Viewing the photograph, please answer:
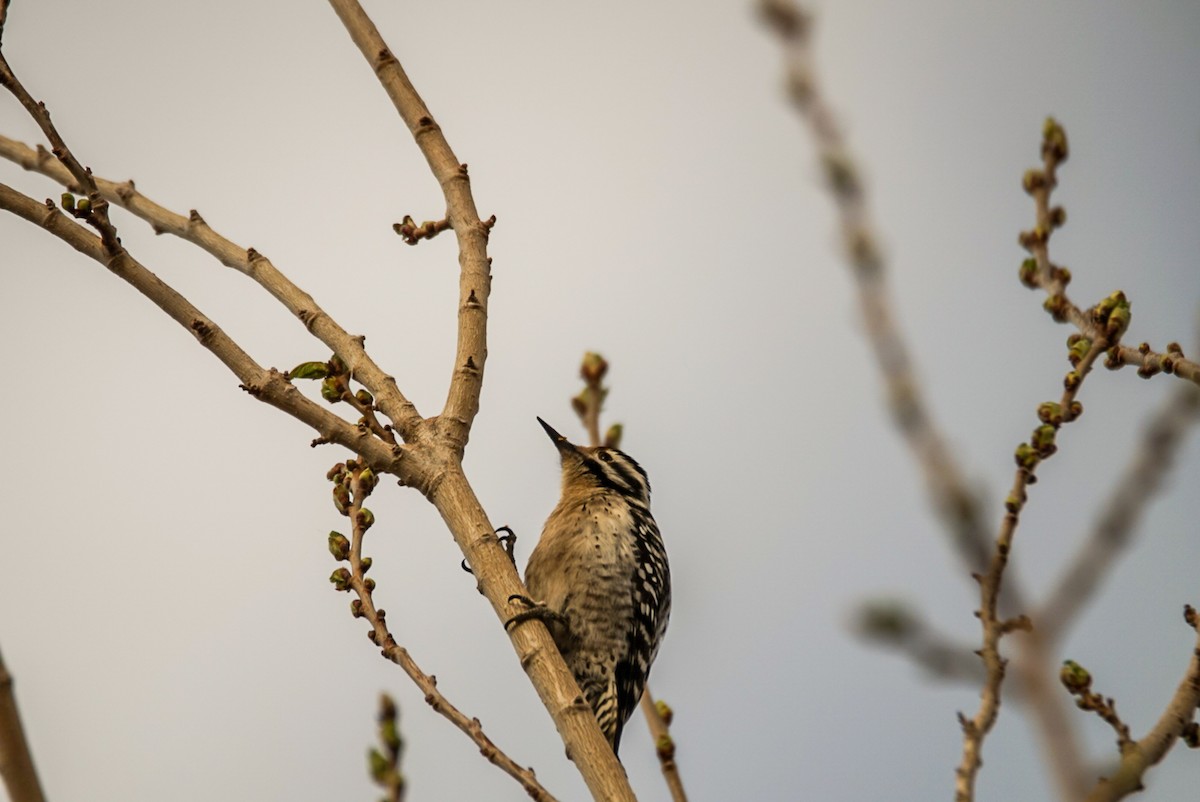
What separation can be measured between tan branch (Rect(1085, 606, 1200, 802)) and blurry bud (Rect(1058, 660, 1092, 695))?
64cm

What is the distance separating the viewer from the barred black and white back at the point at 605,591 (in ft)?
17.3

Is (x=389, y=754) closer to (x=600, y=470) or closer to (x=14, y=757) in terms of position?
(x=14, y=757)

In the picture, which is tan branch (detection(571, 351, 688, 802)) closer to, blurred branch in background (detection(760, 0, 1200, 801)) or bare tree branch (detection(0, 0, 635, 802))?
bare tree branch (detection(0, 0, 635, 802))

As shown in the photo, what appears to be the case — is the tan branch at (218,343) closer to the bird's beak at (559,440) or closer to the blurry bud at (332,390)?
the blurry bud at (332,390)

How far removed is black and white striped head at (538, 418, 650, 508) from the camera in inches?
249

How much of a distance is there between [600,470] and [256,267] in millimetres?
2965

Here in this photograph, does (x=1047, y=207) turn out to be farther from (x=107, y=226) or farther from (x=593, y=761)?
(x=107, y=226)

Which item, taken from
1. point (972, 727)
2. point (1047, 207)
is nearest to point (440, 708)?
point (972, 727)

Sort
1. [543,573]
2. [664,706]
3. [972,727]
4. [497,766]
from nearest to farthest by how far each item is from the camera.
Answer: [972,727] → [497,766] → [664,706] → [543,573]

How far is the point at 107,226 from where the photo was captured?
3158 millimetres

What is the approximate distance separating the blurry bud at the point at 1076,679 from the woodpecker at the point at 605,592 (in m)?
2.27

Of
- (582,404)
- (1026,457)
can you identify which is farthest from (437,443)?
(1026,457)

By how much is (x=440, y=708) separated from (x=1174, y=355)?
76.9 inches

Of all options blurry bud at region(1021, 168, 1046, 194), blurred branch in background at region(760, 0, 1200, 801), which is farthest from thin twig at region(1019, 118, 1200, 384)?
blurred branch in background at region(760, 0, 1200, 801)
